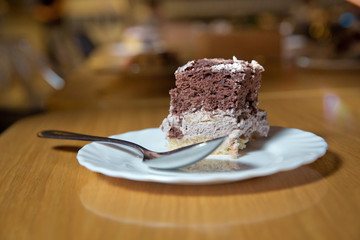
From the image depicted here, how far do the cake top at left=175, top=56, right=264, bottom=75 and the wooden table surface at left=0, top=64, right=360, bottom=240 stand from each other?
0.22 metres

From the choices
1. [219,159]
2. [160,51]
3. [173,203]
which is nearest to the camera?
[173,203]

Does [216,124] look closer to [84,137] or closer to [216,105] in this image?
[216,105]

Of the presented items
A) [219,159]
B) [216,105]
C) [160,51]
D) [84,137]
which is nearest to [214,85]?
[216,105]

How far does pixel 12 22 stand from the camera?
25.3 feet

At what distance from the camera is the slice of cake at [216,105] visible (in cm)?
80

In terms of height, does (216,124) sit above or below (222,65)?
below

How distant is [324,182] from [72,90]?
1.40 metres

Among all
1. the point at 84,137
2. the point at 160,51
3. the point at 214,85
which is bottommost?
the point at 160,51

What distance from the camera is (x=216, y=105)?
2.71 ft

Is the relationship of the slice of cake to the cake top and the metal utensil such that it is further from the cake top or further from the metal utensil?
the metal utensil

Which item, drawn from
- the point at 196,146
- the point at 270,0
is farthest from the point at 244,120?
the point at 270,0

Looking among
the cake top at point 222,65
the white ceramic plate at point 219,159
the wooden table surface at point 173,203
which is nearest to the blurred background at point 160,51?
the cake top at point 222,65

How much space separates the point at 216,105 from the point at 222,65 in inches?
3.1

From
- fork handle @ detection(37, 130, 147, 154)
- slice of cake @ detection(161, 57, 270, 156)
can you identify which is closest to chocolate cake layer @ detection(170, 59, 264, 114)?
slice of cake @ detection(161, 57, 270, 156)
